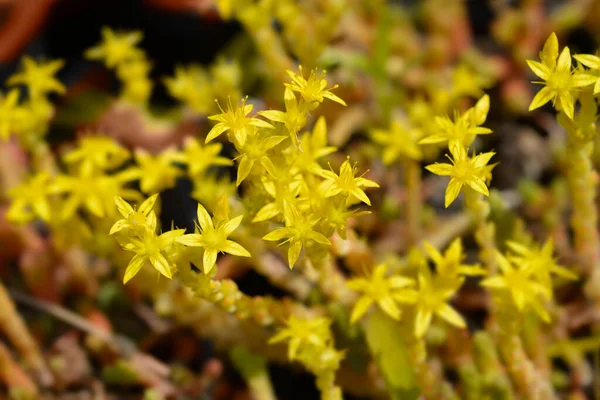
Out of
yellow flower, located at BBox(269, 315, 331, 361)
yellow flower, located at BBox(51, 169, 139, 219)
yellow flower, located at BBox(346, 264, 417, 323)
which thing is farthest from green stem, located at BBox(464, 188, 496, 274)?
yellow flower, located at BBox(51, 169, 139, 219)

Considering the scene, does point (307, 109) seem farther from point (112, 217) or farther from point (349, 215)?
point (112, 217)

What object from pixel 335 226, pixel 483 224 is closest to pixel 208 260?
pixel 335 226

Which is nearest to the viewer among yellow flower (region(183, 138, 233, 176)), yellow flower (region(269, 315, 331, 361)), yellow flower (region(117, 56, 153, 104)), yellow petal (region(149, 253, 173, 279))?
yellow petal (region(149, 253, 173, 279))

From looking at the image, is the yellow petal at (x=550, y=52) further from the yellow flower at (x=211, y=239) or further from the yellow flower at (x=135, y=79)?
the yellow flower at (x=135, y=79)

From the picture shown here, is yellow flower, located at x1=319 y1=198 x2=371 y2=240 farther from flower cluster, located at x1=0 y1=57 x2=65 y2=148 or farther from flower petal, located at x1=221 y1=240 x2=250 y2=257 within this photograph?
flower cluster, located at x1=0 y1=57 x2=65 y2=148

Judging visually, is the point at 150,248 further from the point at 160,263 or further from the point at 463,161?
the point at 463,161

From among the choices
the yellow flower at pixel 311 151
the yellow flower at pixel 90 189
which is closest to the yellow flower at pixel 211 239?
the yellow flower at pixel 311 151

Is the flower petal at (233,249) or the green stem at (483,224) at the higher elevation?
the green stem at (483,224)

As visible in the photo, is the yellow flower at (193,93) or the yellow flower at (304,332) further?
the yellow flower at (193,93)
